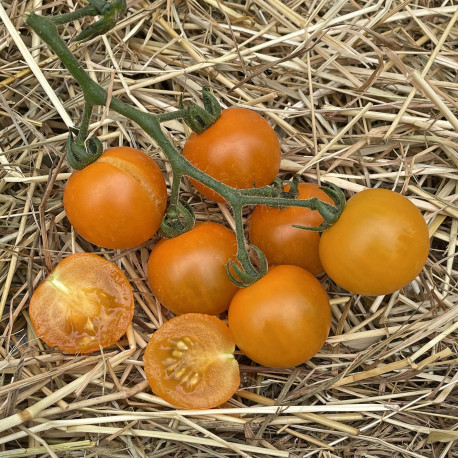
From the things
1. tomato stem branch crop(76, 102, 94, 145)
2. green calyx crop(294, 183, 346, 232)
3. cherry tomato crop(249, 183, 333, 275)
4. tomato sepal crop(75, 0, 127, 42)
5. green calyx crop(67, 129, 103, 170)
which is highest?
tomato sepal crop(75, 0, 127, 42)

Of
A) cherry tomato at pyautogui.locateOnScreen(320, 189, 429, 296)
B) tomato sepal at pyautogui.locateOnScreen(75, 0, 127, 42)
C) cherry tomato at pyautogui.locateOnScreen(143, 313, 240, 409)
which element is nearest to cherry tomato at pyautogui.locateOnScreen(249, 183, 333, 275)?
cherry tomato at pyautogui.locateOnScreen(320, 189, 429, 296)

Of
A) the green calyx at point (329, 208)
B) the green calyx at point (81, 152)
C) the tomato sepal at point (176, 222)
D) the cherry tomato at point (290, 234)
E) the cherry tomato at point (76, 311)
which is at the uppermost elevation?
the green calyx at point (81, 152)

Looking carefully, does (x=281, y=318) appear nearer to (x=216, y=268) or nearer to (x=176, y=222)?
(x=216, y=268)

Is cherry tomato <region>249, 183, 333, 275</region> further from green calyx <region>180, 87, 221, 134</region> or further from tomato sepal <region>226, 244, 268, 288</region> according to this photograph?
green calyx <region>180, 87, 221, 134</region>

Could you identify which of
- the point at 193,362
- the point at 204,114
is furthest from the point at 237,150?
the point at 193,362

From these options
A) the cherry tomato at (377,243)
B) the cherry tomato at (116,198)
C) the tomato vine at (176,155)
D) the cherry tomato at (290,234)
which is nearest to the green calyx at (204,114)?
the tomato vine at (176,155)

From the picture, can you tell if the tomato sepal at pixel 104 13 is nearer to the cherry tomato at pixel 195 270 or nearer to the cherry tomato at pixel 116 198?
the cherry tomato at pixel 116 198
